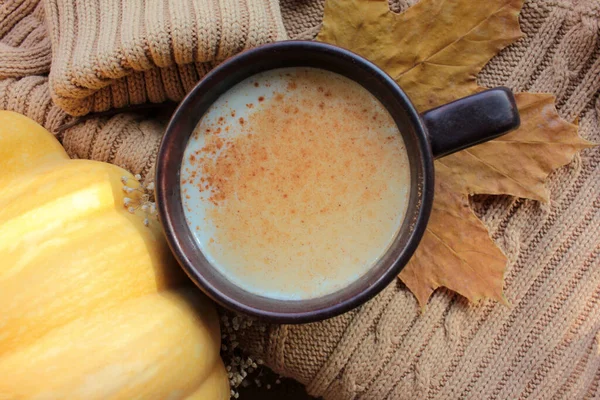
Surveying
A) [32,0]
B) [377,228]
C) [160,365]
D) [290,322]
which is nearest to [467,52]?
[377,228]

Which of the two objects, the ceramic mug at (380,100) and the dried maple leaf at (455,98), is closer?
the ceramic mug at (380,100)

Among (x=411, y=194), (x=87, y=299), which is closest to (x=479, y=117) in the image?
(x=411, y=194)

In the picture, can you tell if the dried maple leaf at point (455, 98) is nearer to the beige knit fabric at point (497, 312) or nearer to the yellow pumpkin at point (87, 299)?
the beige knit fabric at point (497, 312)

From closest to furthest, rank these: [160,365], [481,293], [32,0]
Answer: [160,365] < [481,293] < [32,0]

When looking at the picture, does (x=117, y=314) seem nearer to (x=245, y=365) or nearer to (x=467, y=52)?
(x=245, y=365)

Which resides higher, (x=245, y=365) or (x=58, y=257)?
(x=58, y=257)

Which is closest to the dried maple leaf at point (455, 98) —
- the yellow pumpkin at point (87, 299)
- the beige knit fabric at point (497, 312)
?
the beige knit fabric at point (497, 312)

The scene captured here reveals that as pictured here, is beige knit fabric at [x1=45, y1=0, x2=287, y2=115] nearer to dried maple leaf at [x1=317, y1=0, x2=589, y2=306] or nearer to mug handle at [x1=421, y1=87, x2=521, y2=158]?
dried maple leaf at [x1=317, y1=0, x2=589, y2=306]
